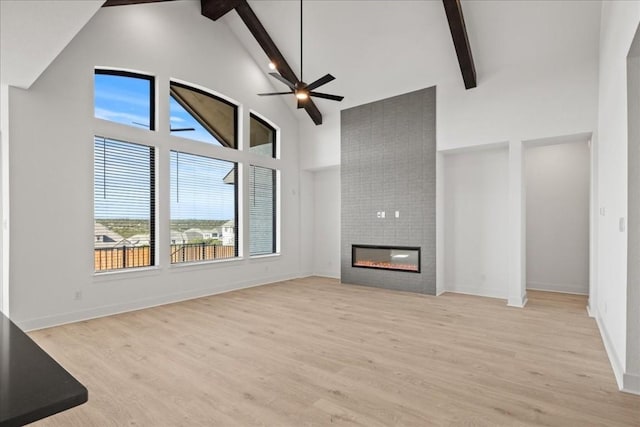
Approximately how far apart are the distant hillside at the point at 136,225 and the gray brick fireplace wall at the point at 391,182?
2.78 m

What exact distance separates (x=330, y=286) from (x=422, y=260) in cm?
181

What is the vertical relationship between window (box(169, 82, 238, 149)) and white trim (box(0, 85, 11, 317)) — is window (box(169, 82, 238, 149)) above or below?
above

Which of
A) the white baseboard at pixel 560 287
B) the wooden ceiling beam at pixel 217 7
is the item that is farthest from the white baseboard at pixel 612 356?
the wooden ceiling beam at pixel 217 7

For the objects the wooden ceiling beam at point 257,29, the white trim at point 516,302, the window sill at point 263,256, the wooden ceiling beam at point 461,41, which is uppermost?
the wooden ceiling beam at point 257,29

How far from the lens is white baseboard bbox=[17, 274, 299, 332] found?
417 centimetres

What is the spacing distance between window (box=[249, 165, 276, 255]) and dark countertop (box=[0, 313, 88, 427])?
6109 mm

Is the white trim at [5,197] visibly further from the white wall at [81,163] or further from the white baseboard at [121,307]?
the white baseboard at [121,307]

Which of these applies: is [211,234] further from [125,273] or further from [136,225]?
[125,273]

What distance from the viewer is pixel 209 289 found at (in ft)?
19.8

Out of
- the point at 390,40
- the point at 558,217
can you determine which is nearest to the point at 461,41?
the point at 390,40

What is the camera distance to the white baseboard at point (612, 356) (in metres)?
2.70

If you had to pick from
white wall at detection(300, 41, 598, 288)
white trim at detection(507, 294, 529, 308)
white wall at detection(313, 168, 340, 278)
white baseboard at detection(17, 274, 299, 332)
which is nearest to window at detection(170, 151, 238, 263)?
white baseboard at detection(17, 274, 299, 332)

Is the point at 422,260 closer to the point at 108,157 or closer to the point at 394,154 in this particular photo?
the point at 394,154

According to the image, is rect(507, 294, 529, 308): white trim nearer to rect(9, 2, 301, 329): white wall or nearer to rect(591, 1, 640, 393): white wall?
rect(591, 1, 640, 393): white wall
